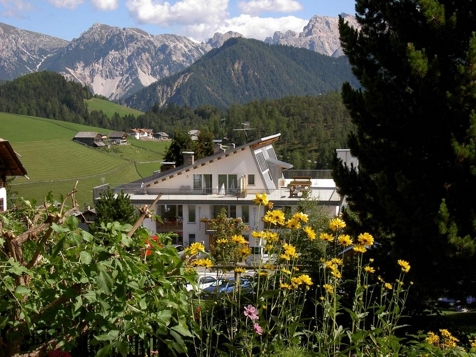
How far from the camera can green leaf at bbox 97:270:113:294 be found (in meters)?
3.08

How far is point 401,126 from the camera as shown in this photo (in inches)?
353

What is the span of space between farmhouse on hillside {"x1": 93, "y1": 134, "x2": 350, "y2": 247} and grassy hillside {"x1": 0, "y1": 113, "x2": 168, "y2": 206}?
90.6ft

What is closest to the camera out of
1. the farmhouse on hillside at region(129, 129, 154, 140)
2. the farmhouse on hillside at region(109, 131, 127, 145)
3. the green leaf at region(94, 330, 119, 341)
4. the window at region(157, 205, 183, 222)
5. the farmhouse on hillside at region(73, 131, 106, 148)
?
the green leaf at region(94, 330, 119, 341)

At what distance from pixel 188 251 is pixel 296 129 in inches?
4584

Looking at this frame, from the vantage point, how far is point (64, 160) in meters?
98.0

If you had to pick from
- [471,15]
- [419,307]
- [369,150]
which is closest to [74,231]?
[419,307]

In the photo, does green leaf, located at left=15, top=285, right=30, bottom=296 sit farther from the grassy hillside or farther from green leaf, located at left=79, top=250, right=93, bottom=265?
the grassy hillside

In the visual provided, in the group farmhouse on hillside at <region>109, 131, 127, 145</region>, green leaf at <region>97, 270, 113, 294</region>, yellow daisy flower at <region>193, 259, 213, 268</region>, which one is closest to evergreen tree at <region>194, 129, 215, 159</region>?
yellow daisy flower at <region>193, 259, 213, 268</region>

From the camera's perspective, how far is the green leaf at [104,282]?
3076mm

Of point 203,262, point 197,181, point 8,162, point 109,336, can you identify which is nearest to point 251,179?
→ point 197,181

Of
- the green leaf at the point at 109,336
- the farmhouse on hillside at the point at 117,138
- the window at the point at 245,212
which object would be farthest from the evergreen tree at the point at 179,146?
the farmhouse on hillside at the point at 117,138

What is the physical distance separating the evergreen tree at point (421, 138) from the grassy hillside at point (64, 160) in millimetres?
55907

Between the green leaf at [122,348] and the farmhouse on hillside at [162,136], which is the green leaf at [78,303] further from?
the farmhouse on hillside at [162,136]

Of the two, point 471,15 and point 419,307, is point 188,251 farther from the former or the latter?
point 471,15
